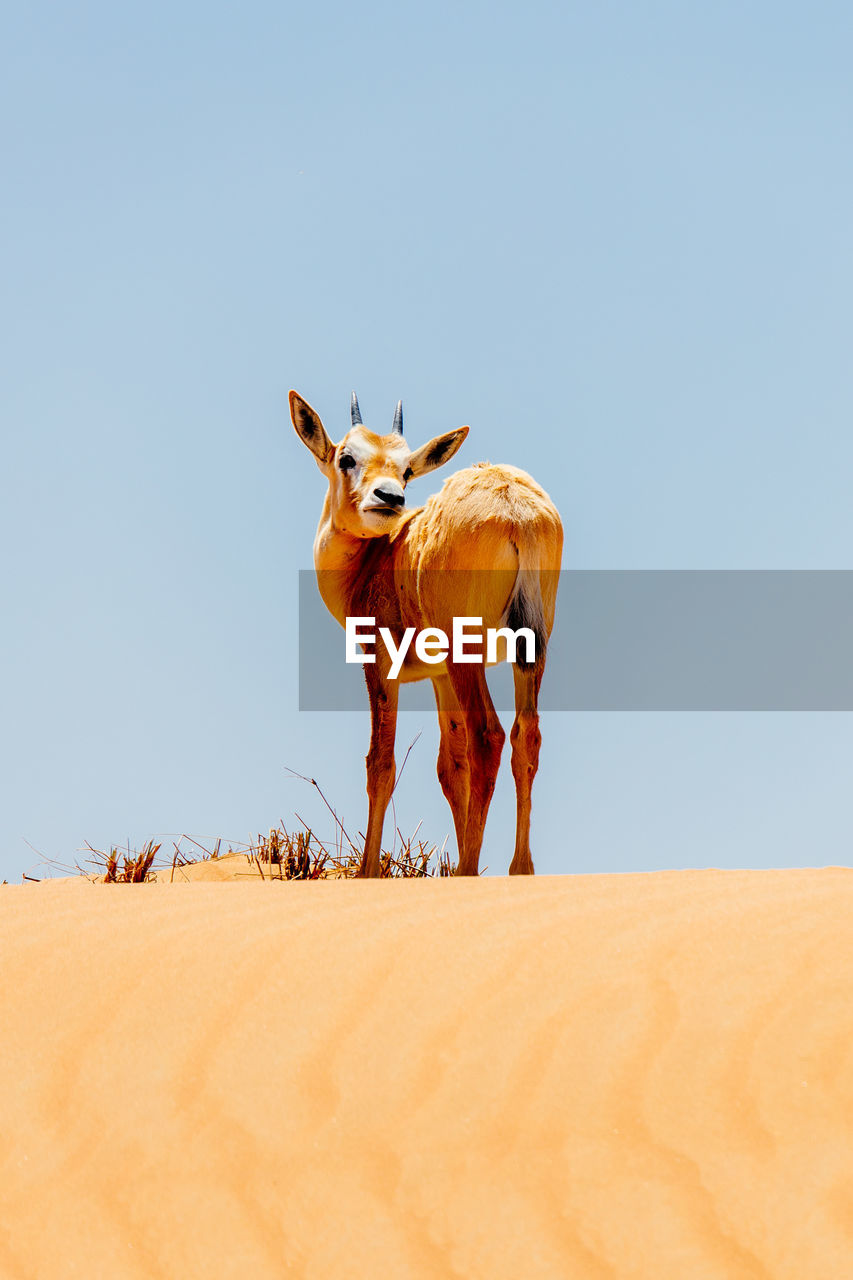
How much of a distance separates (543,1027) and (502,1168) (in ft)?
1.34

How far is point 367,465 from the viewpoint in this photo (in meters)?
7.93

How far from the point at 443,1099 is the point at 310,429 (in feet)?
19.6

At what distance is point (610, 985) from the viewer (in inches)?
121

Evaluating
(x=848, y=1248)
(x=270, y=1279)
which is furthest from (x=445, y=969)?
(x=848, y=1248)

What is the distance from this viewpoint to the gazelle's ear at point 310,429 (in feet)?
26.8

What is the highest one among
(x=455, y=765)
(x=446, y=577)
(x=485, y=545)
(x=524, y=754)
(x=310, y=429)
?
(x=310, y=429)

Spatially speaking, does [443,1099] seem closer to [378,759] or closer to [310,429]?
[378,759]

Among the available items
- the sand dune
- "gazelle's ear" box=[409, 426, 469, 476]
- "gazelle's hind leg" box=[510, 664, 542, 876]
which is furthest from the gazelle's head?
the sand dune

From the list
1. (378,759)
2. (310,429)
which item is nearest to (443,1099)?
(378,759)

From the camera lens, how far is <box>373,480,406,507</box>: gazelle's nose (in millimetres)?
7684

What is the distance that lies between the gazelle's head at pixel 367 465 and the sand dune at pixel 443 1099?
4389 mm

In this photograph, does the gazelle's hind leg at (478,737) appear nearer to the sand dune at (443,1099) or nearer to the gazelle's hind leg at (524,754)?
the gazelle's hind leg at (524,754)

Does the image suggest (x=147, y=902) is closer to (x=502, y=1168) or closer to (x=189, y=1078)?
(x=189, y=1078)

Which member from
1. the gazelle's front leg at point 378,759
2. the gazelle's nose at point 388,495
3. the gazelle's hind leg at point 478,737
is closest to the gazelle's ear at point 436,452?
the gazelle's nose at point 388,495
